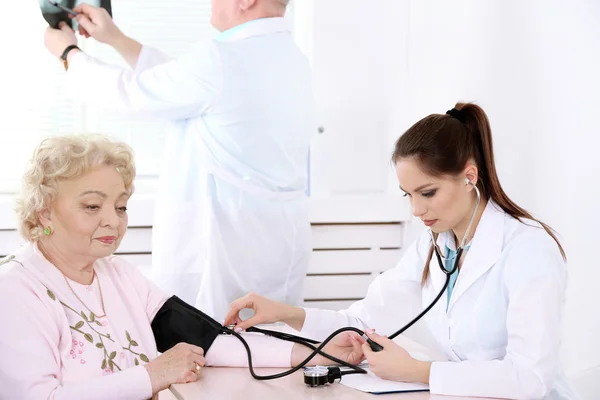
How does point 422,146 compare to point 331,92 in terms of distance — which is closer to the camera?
point 422,146

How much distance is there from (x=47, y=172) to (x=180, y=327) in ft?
1.42

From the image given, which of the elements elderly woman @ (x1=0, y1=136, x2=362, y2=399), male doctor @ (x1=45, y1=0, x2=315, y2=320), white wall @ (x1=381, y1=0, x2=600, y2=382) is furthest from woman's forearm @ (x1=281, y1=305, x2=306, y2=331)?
white wall @ (x1=381, y1=0, x2=600, y2=382)

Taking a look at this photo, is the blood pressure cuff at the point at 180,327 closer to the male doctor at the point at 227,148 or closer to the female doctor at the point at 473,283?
the female doctor at the point at 473,283

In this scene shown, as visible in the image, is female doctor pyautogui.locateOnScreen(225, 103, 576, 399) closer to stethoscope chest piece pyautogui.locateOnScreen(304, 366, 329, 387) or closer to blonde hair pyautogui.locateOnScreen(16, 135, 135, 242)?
stethoscope chest piece pyautogui.locateOnScreen(304, 366, 329, 387)

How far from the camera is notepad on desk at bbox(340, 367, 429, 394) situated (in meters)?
1.50

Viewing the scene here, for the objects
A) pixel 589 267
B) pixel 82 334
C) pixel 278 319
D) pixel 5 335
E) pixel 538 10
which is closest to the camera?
pixel 5 335

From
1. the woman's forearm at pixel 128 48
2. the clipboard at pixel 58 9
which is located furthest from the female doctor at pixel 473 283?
the clipboard at pixel 58 9

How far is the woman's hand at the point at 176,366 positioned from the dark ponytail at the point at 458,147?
22.8 inches

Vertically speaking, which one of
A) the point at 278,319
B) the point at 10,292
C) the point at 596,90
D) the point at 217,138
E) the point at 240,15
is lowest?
the point at 278,319

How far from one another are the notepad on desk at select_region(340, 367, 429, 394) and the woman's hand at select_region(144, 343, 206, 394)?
30 cm

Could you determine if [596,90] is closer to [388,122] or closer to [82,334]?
[82,334]

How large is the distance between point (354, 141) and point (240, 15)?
1214 millimetres

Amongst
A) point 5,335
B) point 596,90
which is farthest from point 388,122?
point 5,335

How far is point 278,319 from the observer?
1.88 metres
